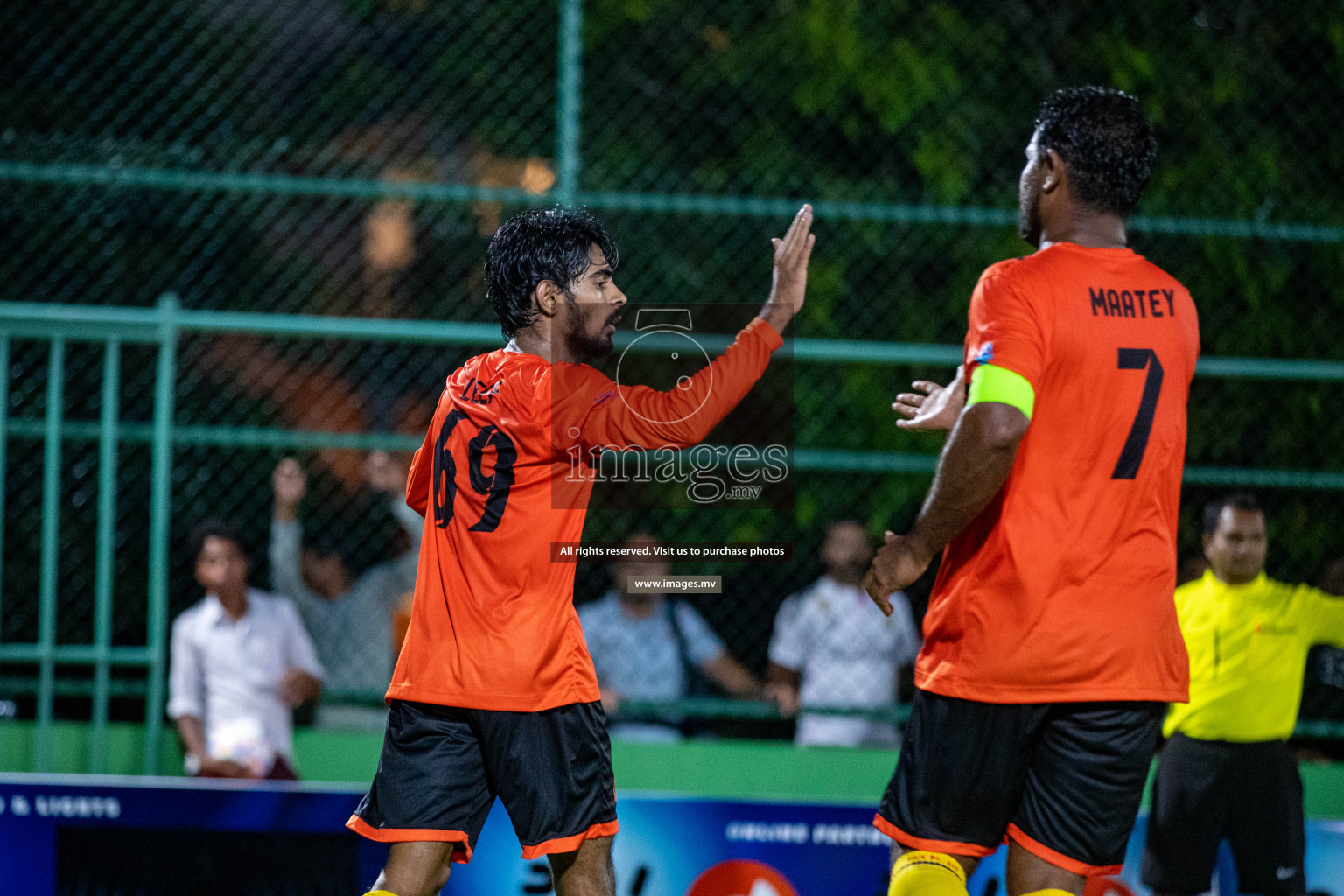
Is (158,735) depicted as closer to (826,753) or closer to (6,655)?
(6,655)

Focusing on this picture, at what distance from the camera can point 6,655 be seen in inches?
206

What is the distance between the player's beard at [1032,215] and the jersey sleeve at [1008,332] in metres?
0.21

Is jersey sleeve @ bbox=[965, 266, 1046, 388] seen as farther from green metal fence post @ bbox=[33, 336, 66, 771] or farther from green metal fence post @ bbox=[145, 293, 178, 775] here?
green metal fence post @ bbox=[33, 336, 66, 771]

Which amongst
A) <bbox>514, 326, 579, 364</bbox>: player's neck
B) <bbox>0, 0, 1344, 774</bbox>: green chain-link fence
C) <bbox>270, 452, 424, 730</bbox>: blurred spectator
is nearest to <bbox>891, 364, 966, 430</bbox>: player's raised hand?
<bbox>514, 326, 579, 364</bbox>: player's neck

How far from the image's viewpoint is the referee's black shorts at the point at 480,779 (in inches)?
110

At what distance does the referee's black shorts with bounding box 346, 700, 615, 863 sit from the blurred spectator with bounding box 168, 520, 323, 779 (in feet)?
9.26

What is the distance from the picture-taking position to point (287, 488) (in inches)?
226

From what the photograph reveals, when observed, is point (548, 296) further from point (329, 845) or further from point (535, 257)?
point (329, 845)

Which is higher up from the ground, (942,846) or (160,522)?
(160,522)

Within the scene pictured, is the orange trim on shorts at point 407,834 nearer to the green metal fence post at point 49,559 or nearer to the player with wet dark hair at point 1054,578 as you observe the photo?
the player with wet dark hair at point 1054,578

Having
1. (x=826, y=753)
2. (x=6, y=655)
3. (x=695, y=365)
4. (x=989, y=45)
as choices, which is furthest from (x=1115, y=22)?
(x=6, y=655)

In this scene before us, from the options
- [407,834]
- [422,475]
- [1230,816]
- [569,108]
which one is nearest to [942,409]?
[422,475]

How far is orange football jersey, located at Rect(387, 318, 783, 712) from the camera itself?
2834mm

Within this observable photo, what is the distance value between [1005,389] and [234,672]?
398 cm
